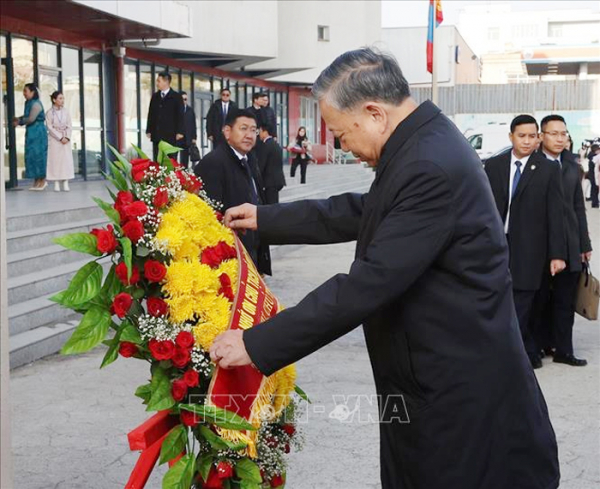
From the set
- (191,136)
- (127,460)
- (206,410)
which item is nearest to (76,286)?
(206,410)

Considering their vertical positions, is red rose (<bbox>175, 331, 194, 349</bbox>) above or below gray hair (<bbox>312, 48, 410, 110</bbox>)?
below

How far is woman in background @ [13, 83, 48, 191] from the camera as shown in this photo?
12.7 m

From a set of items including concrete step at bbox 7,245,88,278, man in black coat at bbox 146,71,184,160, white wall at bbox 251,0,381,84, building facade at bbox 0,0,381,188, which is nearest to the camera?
concrete step at bbox 7,245,88,278

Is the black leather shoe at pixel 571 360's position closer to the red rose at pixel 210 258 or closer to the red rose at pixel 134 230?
the red rose at pixel 210 258

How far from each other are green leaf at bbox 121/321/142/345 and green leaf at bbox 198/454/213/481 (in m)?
0.42

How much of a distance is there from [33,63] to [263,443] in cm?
1340

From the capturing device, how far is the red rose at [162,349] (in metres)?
2.49

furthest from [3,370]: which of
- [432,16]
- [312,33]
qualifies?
[312,33]

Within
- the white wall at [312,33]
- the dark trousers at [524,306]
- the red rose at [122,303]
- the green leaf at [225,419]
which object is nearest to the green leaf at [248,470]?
the green leaf at [225,419]

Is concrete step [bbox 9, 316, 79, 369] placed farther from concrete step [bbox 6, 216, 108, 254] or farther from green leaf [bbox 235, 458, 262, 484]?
green leaf [bbox 235, 458, 262, 484]

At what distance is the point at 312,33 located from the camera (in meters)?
29.7

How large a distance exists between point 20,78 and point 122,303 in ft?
42.6

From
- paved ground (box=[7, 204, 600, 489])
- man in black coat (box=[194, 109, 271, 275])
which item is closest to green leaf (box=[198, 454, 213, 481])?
paved ground (box=[7, 204, 600, 489])

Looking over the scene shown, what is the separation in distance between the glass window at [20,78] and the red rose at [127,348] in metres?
12.3
